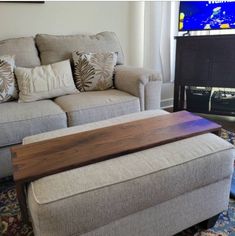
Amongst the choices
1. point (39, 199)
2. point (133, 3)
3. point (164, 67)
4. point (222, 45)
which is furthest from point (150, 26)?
point (39, 199)

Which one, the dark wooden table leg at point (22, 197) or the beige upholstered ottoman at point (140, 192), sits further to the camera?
the dark wooden table leg at point (22, 197)

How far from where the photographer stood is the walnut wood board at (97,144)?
3.29 ft

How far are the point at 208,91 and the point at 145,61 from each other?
0.76 meters

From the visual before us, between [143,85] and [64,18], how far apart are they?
1.11 meters

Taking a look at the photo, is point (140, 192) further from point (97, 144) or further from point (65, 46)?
point (65, 46)

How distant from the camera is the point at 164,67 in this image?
9.52 feet

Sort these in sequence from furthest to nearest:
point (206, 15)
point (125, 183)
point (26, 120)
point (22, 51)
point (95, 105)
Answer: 1. point (206, 15)
2. point (22, 51)
3. point (95, 105)
4. point (26, 120)
5. point (125, 183)

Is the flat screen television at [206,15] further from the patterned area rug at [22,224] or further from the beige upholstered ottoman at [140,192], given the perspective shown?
the patterned area rug at [22,224]

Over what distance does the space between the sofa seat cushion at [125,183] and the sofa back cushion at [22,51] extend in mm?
1380

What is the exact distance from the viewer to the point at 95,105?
1812 millimetres

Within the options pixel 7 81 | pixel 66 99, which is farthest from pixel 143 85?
pixel 7 81

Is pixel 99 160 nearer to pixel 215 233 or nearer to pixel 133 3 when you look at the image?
pixel 215 233

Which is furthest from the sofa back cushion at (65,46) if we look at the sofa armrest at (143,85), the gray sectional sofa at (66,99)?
the sofa armrest at (143,85)

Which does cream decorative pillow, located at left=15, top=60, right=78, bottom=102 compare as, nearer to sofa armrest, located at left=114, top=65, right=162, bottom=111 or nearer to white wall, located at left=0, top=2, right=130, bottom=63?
sofa armrest, located at left=114, top=65, right=162, bottom=111
